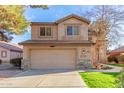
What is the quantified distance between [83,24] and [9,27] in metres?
4.94

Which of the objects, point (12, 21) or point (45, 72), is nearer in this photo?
point (12, 21)

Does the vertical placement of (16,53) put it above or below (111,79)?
above

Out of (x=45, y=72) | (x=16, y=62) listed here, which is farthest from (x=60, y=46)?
(x=16, y=62)

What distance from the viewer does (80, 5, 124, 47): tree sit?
14.7m

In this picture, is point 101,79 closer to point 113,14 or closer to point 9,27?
point 113,14

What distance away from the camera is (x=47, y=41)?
56.0ft

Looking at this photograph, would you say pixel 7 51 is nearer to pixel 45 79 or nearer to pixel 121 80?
pixel 45 79

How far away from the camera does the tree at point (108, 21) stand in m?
14.7

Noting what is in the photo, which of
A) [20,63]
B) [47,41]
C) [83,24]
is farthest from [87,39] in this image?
[20,63]

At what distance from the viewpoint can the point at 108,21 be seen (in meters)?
14.9

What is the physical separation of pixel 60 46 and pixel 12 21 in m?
3.41

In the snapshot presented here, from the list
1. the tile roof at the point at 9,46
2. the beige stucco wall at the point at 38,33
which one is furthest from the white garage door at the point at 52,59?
the tile roof at the point at 9,46

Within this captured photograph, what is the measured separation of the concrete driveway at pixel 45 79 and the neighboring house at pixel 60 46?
0.72 meters

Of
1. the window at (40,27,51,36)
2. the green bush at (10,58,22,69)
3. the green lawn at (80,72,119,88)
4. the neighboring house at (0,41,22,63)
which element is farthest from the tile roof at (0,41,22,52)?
the green lawn at (80,72,119,88)
